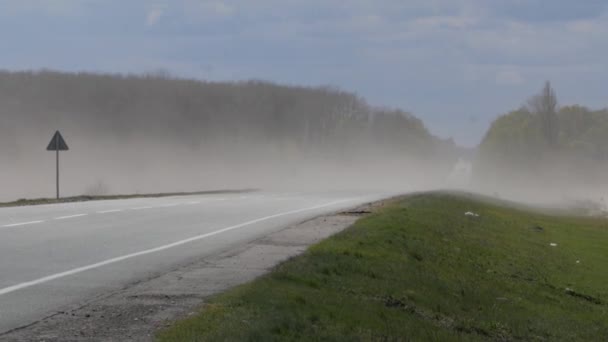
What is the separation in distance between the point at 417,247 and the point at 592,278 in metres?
5.34

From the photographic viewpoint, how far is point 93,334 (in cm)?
758

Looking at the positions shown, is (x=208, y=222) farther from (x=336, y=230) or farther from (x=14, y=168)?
(x=14, y=168)

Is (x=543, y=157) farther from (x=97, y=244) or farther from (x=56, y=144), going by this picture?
(x=97, y=244)

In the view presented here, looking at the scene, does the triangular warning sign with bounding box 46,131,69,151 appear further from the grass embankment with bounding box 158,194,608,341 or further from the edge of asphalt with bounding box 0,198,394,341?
the edge of asphalt with bounding box 0,198,394,341

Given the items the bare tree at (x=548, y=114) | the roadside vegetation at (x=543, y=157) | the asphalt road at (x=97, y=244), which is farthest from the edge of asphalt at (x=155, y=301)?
the bare tree at (x=548, y=114)

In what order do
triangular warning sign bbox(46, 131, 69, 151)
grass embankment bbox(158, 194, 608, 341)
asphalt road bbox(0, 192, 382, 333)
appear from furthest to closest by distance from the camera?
triangular warning sign bbox(46, 131, 69, 151) → asphalt road bbox(0, 192, 382, 333) → grass embankment bbox(158, 194, 608, 341)

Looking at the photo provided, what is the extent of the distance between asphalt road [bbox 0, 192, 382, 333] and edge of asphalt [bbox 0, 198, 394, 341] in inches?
10.5

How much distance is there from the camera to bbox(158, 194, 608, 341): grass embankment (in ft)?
28.7

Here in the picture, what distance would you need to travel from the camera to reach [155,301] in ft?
30.8

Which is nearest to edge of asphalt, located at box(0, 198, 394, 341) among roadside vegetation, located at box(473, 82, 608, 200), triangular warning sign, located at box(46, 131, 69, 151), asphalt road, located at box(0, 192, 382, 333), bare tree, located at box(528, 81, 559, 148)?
asphalt road, located at box(0, 192, 382, 333)

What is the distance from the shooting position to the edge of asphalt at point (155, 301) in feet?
25.1

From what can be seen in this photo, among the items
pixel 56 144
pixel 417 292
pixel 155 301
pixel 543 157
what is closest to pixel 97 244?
pixel 417 292

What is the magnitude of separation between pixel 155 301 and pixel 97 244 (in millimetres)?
6766

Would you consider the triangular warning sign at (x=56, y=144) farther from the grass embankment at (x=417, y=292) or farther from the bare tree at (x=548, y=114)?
the bare tree at (x=548, y=114)
